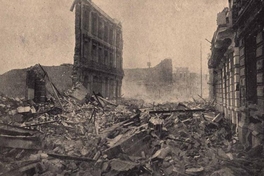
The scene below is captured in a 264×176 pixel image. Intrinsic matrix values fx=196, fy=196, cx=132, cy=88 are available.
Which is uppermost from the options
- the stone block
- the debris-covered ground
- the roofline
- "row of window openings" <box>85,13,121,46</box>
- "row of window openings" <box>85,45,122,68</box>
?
the roofline

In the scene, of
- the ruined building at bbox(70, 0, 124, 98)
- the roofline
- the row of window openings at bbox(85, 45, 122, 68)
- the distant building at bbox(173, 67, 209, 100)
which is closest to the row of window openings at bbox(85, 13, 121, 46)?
the ruined building at bbox(70, 0, 124, 98)

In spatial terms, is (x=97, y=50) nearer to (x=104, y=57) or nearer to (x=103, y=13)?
(x=104, y=57)

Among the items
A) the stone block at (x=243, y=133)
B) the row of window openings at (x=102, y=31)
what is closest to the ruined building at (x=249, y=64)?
the stone block at (x=243, y=133)

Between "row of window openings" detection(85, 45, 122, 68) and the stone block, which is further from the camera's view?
"row of window openings" detection(85, 45, 122, 68)

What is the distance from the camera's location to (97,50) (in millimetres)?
21391

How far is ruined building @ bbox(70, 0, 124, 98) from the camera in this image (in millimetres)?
18547

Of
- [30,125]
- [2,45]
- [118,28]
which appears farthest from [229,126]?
[118,28]

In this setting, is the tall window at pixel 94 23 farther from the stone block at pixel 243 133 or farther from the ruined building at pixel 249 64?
the stone block at pixel 243 133

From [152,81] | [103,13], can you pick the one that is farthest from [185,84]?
[103,13]

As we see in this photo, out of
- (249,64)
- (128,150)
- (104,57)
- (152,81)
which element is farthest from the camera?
(152,81)

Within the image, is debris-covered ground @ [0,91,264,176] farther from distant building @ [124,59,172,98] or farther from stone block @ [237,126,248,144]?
distant building @ [124,59,172,98]

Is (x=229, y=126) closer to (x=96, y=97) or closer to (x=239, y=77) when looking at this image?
(x=239, y=77)

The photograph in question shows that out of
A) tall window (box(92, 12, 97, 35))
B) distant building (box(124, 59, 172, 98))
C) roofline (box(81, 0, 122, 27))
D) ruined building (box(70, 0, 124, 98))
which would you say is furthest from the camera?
distant building (box(124, 59, 172, 98))

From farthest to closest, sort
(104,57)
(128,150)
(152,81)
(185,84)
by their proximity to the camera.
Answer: (185,84) → (152,81) → (104,57) → (128,150)
